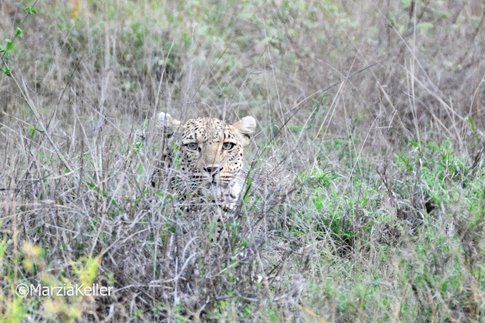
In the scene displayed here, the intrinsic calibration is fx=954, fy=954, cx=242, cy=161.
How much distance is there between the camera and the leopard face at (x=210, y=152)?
6242mm

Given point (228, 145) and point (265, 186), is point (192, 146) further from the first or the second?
point (265, 186)

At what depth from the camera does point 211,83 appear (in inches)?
377

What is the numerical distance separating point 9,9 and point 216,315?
5940 millimetres

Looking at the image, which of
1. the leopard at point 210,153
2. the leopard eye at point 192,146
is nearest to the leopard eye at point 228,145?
the leopard at point 210,153

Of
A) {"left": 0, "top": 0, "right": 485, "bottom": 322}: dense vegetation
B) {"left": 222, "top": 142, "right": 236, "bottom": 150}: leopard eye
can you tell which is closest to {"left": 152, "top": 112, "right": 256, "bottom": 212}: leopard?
{"left": 222, "top": 142, "right": 236, "bottom": 150}: leopard eye

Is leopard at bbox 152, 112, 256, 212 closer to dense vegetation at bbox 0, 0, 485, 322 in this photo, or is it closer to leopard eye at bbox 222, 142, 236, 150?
leopard eye at bbox 222, 142, 236, 150

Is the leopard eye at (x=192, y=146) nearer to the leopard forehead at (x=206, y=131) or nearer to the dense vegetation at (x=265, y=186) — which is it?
the leopard forehead at (x=206, y=131)

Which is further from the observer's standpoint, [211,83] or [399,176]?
[211,83]

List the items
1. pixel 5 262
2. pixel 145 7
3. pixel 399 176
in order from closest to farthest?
pixel 5 262, pixel 399 176, pixel 145 7

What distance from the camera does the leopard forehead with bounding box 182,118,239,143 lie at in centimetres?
647

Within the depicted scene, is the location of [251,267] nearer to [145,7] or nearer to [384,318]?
[384,318]

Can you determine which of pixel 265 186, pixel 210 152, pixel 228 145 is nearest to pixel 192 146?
pixel 210 152

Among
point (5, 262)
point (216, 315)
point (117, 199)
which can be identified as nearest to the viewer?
point (216, 315)

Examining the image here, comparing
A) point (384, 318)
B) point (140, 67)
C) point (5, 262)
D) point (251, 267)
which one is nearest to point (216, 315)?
point (251, 267)
